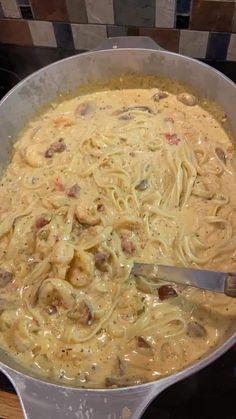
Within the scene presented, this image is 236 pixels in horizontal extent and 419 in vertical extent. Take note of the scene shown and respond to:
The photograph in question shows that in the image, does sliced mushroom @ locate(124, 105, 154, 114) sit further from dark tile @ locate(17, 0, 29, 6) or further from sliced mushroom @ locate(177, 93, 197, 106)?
dark tile @ locate(17, 0, 29, 6)

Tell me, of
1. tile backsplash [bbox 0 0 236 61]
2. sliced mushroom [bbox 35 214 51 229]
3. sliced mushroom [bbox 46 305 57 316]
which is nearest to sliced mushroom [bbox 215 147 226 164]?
tile backsplash [bbox 0 0 236 61]

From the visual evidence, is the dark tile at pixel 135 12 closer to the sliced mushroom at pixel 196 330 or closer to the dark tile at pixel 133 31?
the dark tile at pixel 133 31

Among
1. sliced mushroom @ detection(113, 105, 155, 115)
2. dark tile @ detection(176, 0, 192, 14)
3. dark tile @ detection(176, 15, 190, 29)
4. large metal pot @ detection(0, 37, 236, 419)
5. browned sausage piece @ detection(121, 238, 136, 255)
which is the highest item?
dark tile @ detection(176, 0, 192, 14)

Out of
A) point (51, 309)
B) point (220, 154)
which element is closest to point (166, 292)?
point (51, 309)

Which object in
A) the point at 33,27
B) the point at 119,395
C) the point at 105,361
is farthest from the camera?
the point at 33,27

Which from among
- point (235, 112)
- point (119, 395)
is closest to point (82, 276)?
point (119, 395)

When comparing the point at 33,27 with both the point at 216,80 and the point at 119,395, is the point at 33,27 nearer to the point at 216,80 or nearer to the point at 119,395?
the point at 216,80
